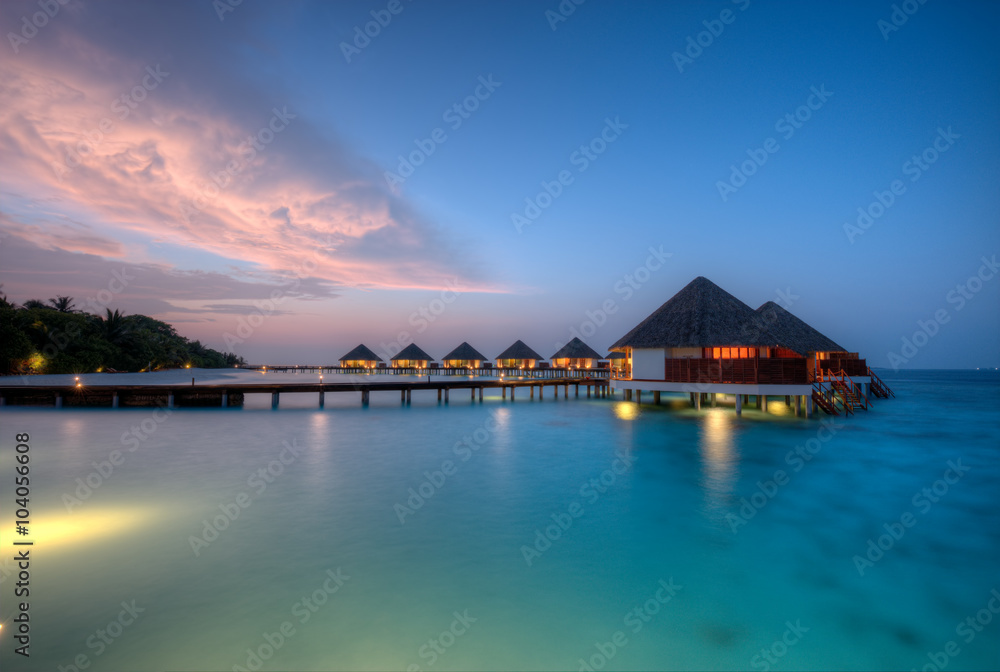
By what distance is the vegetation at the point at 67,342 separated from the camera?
36.8 m

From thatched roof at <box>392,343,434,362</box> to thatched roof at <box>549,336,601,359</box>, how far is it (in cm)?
2117

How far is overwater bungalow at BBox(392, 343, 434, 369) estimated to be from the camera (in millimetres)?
65688

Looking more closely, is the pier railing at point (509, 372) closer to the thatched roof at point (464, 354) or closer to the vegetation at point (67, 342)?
the thatched roof at point (464, 354)

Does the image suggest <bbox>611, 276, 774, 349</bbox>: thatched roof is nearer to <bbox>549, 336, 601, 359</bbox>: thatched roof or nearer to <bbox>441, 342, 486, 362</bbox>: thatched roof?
<bbox>549, 336, 601, 359</bbox>: thatched roof

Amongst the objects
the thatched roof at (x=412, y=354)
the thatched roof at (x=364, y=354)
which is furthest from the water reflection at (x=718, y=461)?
the thatched roof at (x=364, y=354)

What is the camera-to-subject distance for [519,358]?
192ft

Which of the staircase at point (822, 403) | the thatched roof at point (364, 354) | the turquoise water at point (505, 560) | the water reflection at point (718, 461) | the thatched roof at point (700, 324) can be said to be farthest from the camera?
the thatched roof at point (364, 354)

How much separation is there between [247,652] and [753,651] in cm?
491

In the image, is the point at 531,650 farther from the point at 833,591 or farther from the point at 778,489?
the point at 778,489

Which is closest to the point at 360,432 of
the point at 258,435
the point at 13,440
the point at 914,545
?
the point at 258,435

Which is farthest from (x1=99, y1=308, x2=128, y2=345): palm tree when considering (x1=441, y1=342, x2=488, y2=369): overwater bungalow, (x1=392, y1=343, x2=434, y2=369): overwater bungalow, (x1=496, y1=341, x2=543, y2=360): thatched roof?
(x1=496, y1=341, x2=543, y2=360): thatched roof

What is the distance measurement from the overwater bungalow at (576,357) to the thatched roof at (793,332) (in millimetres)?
20161

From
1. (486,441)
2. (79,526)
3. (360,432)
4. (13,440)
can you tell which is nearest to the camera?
(79,526)

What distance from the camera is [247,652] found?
436cm
